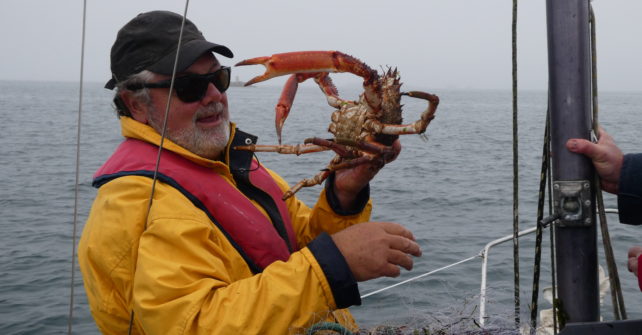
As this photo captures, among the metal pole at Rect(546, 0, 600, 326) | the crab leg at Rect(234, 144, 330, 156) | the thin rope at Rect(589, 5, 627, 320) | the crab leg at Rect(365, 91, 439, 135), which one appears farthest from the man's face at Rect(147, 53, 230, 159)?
the thin rope at Rect(589, 5, 627, 320)

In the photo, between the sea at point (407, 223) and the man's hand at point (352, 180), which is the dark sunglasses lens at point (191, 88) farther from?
the man's hand at point (352, 180)

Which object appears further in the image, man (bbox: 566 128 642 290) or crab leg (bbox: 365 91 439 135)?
crab leg (bbox: 365 91 439 135)

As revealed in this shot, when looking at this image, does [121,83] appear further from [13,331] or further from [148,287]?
[13,331]

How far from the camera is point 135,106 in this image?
279 cm

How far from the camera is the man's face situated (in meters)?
2.71

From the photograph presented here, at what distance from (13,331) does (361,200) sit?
5.10 meters

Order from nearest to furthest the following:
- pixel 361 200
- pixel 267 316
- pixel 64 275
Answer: pixel 267 316
pixel 361 200
pixel 64 275

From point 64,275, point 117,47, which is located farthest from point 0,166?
point 117,47

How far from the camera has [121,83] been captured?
2.75 metres

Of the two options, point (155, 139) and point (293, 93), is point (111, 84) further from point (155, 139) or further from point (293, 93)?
point (293, 93)

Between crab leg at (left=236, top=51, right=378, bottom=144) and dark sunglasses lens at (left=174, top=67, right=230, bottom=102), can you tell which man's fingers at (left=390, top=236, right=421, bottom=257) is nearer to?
crab leg at (left=236, top=51, right=378, bottom=144)

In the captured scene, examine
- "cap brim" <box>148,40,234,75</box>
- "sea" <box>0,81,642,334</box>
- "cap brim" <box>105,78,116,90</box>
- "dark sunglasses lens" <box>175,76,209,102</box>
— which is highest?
"cap brim" <box>148,40,234,75</box>

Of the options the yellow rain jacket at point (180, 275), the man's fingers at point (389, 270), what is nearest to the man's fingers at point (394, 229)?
the man's fingers at point (389, 270)

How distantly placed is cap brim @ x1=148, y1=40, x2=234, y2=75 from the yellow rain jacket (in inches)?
20.7
